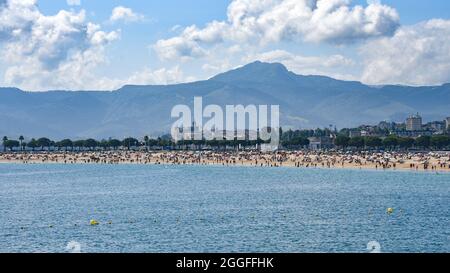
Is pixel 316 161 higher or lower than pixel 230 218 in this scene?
higher

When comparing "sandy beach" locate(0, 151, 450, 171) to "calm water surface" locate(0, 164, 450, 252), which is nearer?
"calm water surface" locate(0, 164, 450, 252)

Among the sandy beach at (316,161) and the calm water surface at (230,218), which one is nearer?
the calm water surface at (230,218)

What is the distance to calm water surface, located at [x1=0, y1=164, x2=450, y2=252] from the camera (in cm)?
3647

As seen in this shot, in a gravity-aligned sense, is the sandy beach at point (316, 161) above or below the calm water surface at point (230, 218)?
above

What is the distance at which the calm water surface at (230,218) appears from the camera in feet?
120

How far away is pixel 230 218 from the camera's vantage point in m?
48.1

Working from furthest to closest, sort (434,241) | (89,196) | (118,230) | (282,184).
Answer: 1. (282,184)
2. (89,196)
3. (118,230)
4. (434,241)

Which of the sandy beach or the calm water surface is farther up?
the sandy beach

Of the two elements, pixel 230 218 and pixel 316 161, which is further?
pixel 316 161

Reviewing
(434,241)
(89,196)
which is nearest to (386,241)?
(434,241)

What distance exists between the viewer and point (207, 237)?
38.7 m

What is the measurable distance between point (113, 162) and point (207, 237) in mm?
140858
